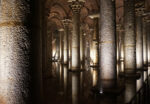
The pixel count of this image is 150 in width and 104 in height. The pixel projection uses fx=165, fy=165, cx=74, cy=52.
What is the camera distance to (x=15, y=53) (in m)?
2.22

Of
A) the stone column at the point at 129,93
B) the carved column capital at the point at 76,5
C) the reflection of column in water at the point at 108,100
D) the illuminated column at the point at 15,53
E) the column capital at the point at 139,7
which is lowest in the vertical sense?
the reflection of column in water at the point at 108,100

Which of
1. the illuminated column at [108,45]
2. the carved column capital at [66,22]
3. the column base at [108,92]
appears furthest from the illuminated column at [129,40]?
the carved column capital at [66,22]

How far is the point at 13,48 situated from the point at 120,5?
1991 cm

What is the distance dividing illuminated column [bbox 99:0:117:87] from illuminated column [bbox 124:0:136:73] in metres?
3.42

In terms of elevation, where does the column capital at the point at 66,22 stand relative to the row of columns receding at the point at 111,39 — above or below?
above

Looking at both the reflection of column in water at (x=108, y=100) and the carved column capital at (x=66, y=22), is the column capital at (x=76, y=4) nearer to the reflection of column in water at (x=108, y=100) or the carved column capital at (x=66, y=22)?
the carved column capital at (x=66, y=22)

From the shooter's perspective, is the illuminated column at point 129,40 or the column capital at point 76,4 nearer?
the illuminated column at point 129,40

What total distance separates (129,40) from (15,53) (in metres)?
8.56

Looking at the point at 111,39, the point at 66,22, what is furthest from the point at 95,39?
the point at 111,39

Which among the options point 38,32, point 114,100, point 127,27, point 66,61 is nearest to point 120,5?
point 66,61

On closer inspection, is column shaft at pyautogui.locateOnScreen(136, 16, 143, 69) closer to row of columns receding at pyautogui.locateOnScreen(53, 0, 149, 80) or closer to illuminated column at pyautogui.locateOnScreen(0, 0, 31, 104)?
row of columns receding at pyautogui.locateOnScreen(53, 0, 149, 80)

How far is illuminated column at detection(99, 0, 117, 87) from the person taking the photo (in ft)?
21.4

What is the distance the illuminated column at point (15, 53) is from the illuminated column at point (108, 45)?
4675mm

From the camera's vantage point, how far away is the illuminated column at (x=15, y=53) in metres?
2.19
